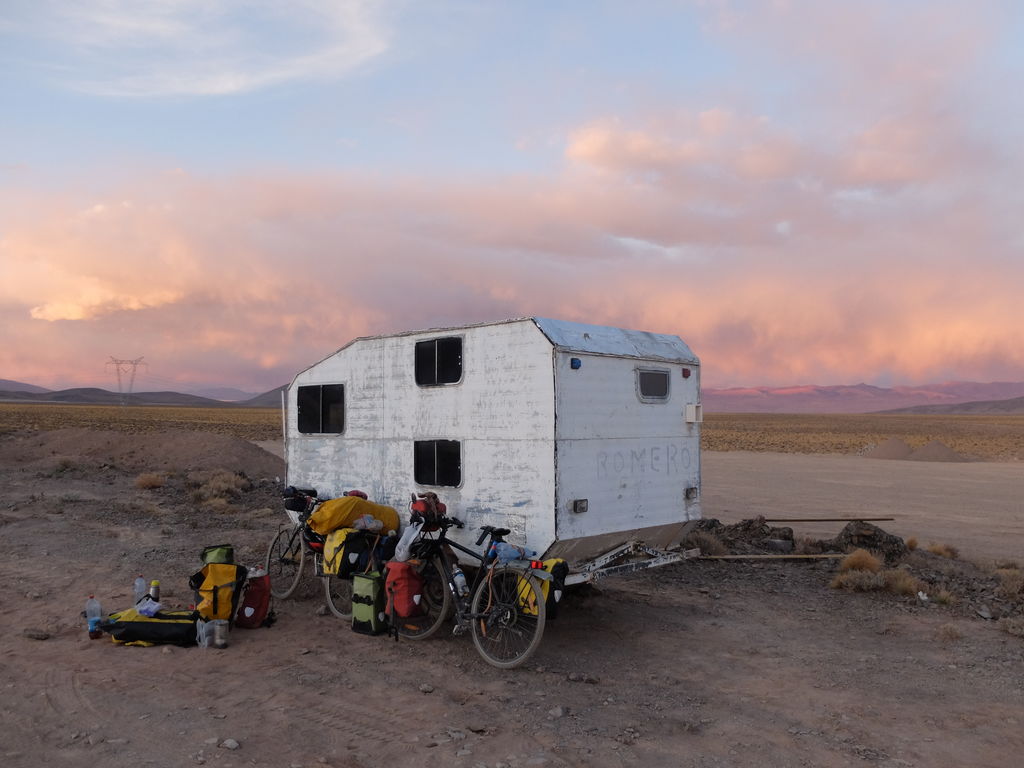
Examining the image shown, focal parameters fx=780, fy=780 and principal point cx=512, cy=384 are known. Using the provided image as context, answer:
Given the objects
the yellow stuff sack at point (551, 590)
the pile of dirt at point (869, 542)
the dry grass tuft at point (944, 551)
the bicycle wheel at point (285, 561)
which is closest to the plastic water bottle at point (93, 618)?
the bicycle wheel at point (285, 561)

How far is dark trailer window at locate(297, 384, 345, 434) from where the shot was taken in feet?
30.1

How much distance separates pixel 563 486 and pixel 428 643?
2034 millimetres

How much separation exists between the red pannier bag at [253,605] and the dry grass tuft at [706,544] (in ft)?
21.1

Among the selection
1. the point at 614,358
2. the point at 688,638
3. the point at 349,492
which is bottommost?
the point at 688,638

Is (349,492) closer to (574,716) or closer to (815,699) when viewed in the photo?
(574,716)

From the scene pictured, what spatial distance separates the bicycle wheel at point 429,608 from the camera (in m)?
7.40

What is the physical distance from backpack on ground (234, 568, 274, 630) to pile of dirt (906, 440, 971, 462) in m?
31.9

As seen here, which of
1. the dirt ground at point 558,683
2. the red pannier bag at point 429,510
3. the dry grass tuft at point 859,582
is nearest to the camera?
the dirt ground at point 558,683

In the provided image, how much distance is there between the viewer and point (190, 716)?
5527mm

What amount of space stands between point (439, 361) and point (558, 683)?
11.0ft

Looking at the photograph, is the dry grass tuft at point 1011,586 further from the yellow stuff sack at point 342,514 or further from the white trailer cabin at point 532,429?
the yellow stuff sack at point 342,514

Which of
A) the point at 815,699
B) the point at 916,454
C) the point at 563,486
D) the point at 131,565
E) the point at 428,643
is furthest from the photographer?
the point at 916,454

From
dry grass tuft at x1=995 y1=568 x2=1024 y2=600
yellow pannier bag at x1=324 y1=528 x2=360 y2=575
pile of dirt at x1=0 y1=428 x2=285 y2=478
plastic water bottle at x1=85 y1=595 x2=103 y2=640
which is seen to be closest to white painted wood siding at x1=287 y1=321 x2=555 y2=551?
yellow pannier bag at x1=324 y1=528 x2=360 y2=575

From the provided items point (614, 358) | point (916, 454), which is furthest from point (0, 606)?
point (916, 454)
